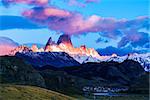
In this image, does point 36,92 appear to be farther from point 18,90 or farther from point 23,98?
point 23,98

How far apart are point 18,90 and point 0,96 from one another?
16362 mm

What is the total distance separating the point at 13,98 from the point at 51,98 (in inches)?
875

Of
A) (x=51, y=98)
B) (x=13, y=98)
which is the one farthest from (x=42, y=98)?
(x=13, y=98)

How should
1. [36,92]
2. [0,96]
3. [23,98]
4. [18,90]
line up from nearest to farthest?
[0,96]
[23,98]
[18,90]
[36,92]

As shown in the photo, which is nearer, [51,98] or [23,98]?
[23,98]

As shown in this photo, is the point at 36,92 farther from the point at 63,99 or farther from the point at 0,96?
the point at 0,96

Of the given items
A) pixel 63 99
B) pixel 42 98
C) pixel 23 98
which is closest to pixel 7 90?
pixel 23 98

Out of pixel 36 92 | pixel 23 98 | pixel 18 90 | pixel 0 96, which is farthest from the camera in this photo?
pixel 36 92

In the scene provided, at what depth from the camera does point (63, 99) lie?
118m

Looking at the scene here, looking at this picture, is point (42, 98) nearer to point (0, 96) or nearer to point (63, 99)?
point (63, 99)

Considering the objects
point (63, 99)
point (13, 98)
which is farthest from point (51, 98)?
point (13, 98)

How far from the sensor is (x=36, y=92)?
11569 centimetres

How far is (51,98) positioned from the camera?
4557 inches

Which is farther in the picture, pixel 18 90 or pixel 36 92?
pixel 36 92
